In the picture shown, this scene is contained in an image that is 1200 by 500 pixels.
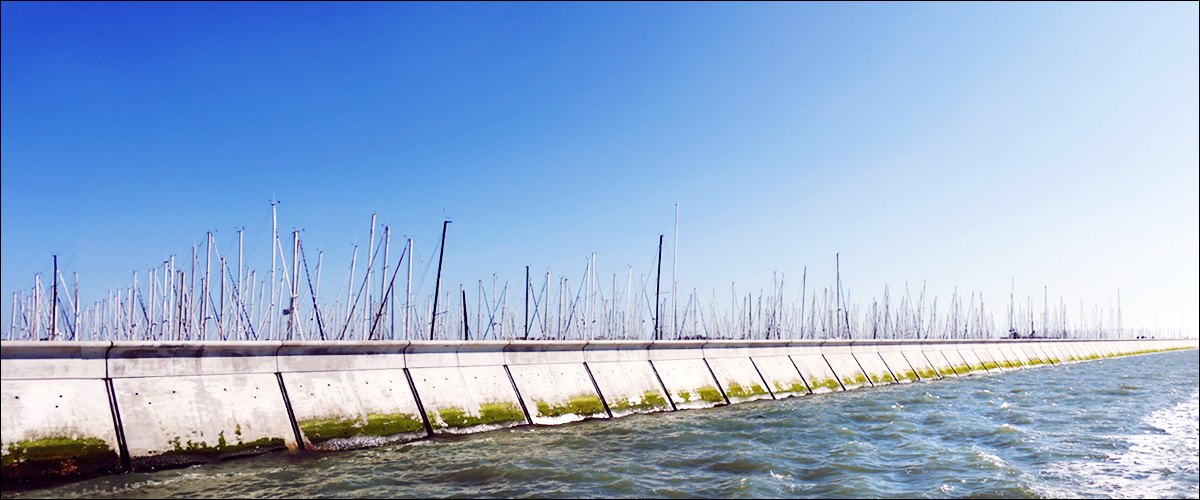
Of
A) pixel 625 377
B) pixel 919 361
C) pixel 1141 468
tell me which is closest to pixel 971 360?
pixel 919 361

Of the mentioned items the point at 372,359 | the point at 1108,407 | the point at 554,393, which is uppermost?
the point at 372,359

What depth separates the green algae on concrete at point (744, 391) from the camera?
2911 cm

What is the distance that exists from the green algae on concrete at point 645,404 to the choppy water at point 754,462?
27.4 inches

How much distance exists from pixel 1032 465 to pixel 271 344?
684 inches

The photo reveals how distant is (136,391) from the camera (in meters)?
14.1

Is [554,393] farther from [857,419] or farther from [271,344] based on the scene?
[857,419]

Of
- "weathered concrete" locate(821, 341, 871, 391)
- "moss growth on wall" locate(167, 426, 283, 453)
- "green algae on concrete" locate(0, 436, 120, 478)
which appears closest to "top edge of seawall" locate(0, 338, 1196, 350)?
"green algae on concrete" locate(0, 436, 120, 478)

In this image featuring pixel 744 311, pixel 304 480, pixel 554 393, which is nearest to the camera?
pixel 304 480

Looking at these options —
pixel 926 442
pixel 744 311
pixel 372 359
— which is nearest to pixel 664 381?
pixel 926 442

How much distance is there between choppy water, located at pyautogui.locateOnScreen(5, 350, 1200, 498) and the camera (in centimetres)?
1241

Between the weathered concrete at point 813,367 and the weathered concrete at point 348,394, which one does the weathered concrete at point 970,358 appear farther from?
the weathered concrete at point 348,394

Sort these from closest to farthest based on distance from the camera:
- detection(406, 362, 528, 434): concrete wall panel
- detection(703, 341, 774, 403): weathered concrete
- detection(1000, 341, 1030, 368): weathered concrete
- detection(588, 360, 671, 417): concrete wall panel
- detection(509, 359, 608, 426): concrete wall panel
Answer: detection(406, 362, 528, 434): concrete wall panel, detection(509, 359, 608, 426): concrete wall panel, detection(588, 360, 671, 417): concrete wall panel, detection(703, 341, 774, 403): weathered concrete, detection(1000, 341, 1030, 368): weathered concrete

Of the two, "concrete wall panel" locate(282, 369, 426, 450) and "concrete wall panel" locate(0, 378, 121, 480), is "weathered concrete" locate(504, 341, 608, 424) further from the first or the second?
"concrete wall panel" locate(0, 378, 121, 480)

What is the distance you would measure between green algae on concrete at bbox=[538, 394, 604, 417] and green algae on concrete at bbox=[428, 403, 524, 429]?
93 cm
